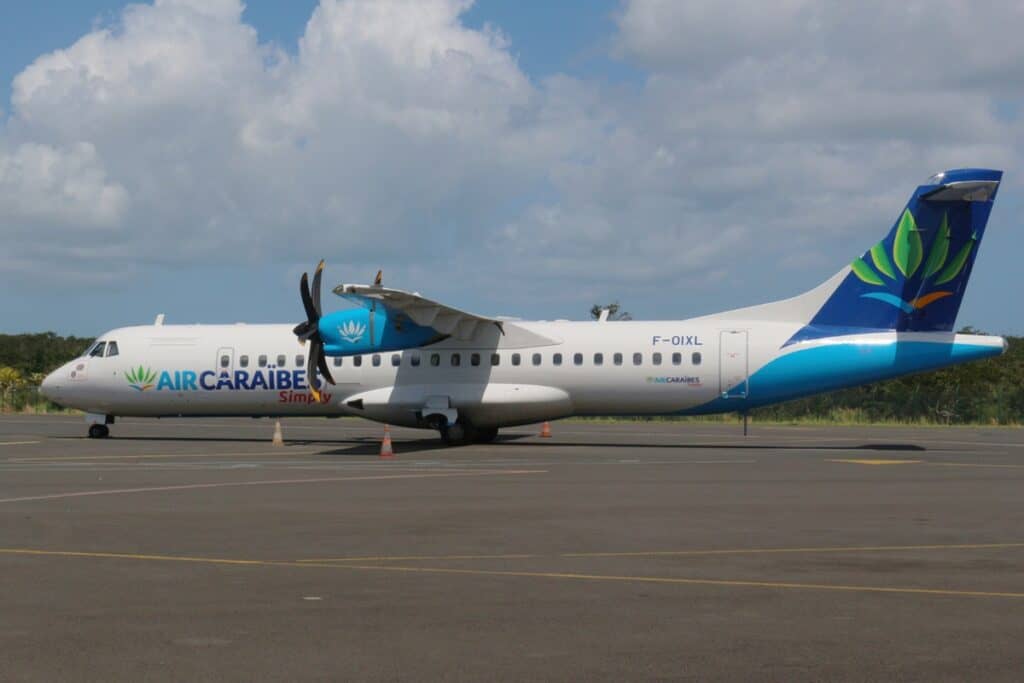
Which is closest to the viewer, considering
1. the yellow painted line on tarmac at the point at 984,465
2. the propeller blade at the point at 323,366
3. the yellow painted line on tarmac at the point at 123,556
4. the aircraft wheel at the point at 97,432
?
the yellow painted line on tarmac at the point at 123,556

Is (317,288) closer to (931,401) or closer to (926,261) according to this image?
(926,261)

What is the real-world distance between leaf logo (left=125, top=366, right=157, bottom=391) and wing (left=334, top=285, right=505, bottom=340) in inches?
304

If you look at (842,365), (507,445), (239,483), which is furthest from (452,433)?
(239,483)

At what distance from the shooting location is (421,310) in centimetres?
3288

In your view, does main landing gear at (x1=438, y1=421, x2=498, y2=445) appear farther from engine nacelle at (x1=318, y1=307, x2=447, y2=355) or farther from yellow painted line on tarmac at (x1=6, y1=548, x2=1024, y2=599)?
yellow painted line on tarmac at (x1=6, y1=548, x2=1024, y2=599)

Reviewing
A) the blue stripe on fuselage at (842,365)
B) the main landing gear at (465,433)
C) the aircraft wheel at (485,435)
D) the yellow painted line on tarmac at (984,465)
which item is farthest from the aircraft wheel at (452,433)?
the yellow painted line on tarmac at (984,465)

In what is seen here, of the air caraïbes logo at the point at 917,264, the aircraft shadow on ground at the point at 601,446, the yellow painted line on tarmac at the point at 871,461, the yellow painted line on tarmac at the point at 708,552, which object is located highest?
the air caraïbes logo at the point at 917,264

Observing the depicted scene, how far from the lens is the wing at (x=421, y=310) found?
31.3 meters

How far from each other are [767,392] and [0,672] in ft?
87.2

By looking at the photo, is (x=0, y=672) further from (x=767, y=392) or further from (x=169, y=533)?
(x=767, y=392)

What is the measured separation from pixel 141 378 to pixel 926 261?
76.2ft

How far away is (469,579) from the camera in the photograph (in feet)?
35.1

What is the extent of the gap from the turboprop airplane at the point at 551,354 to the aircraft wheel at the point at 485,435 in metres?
0.05

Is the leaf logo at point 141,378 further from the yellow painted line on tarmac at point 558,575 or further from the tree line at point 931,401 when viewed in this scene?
the yellow painted line on tarmac at point 558,575
